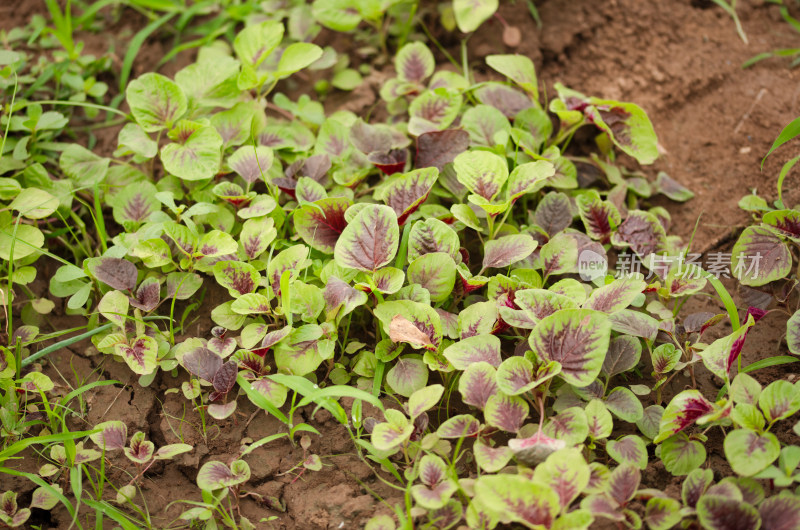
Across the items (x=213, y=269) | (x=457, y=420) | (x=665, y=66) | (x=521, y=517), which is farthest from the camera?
(x=665, y=66)

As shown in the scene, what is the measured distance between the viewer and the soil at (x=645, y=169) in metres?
1.58

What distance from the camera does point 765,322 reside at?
6.07 feet

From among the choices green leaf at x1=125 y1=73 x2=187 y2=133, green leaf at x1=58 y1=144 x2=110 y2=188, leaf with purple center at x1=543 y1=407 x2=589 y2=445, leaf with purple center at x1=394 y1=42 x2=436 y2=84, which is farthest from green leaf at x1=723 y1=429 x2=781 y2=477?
green leaf at x1=58 y1=144 x2=110 y2=188

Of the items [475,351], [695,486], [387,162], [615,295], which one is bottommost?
[695,486]

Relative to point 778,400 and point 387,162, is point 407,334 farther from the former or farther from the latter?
point 778,400

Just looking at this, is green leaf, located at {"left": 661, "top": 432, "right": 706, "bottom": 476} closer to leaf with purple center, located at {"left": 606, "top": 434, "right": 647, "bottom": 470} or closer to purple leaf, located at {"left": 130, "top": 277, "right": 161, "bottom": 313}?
leaf with purple center, located at {"left": 606, "top": 434, "right": 647, "bottom": 470}

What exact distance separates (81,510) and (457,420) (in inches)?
37.8

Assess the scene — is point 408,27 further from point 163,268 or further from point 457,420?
point 457,420

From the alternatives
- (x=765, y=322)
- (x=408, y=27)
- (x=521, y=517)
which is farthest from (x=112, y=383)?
(x=765, y=322)

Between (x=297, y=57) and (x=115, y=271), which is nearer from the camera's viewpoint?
(x=115, y=271)

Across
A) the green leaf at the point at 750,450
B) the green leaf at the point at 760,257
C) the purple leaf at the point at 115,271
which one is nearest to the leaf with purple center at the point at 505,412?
the green leaf at the point at 750,450

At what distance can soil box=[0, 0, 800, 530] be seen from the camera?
62.4 inches

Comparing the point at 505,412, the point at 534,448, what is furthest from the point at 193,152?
the point at 534,448

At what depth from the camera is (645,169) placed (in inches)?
90.3
